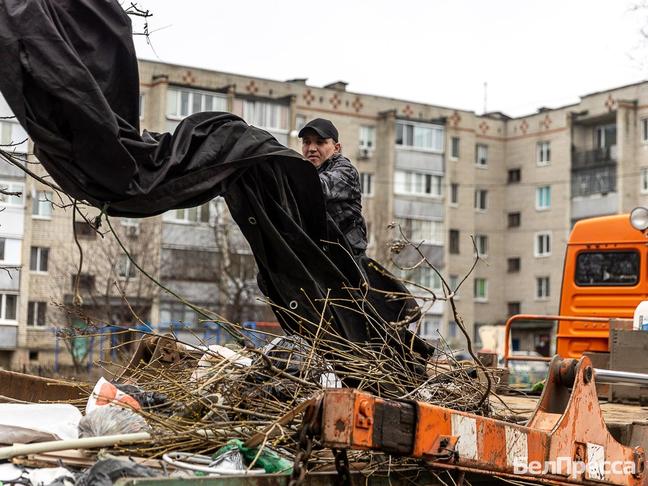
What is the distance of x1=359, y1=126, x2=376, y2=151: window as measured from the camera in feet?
183

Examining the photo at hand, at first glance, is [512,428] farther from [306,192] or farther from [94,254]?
[94,254]

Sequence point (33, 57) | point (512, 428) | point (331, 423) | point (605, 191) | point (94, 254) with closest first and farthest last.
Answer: point (331, 423) < point (33, 57) < point (512, 428) < point (94, 254) < point (605, 191)

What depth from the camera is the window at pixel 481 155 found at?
60781mm

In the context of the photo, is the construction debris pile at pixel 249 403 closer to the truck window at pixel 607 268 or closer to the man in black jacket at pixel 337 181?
the man in black jacket at pixel 337 181

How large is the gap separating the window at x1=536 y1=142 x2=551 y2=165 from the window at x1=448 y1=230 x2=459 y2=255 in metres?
6.13

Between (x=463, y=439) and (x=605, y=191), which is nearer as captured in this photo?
(x=463, y=439)

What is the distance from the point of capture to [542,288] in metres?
59.0

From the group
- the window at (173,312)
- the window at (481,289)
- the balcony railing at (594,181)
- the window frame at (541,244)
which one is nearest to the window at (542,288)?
the window frame at (541,244)

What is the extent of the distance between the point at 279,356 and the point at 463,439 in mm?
1242

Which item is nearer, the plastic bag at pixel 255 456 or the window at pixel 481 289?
the plastic bag at pixel 255 456

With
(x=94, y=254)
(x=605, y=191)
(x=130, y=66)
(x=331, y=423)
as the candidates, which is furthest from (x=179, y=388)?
(x=605, y=191)

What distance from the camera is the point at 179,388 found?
4836 mm

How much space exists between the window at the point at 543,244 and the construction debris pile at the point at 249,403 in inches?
2148

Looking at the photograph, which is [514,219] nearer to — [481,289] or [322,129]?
[481,289]
